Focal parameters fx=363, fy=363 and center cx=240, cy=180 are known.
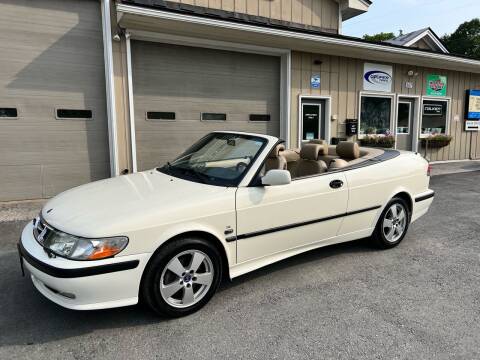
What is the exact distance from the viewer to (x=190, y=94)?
8117 millimetres

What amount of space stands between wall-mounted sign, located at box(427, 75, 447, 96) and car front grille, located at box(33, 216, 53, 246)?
12.3 m

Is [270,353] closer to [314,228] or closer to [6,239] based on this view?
[314,228]

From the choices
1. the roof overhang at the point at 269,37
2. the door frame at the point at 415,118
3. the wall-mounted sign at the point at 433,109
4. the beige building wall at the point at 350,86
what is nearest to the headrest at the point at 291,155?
the roof overhang at the point at 269,37

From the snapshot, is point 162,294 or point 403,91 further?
point 403,91

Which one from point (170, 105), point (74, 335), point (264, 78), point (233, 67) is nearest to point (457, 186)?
point (264, 78)

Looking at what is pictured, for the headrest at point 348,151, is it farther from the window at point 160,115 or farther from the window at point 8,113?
the window at point 8,113

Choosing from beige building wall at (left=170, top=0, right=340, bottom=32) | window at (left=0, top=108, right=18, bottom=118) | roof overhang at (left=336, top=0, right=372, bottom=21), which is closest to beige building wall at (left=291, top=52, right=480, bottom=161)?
beige building wall at (left=170, top=0, right=340, bottom=32)

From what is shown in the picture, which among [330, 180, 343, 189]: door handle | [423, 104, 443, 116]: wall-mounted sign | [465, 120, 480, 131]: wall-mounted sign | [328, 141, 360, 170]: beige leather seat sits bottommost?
[330, 180, 343, 189]: door handle

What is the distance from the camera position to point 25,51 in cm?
653

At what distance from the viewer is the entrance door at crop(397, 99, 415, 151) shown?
11.7m

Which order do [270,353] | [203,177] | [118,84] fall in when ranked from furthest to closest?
[118,84]
[203,177]
[270,353]

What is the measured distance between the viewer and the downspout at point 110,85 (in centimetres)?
687

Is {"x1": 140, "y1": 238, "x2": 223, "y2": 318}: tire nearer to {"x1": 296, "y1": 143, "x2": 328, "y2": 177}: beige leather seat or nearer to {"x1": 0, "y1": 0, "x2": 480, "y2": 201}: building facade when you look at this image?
{"x1": 296, "y1": 143, "x2": 328, "y2": 177}: beige leather seat

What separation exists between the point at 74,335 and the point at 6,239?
2.79 m
